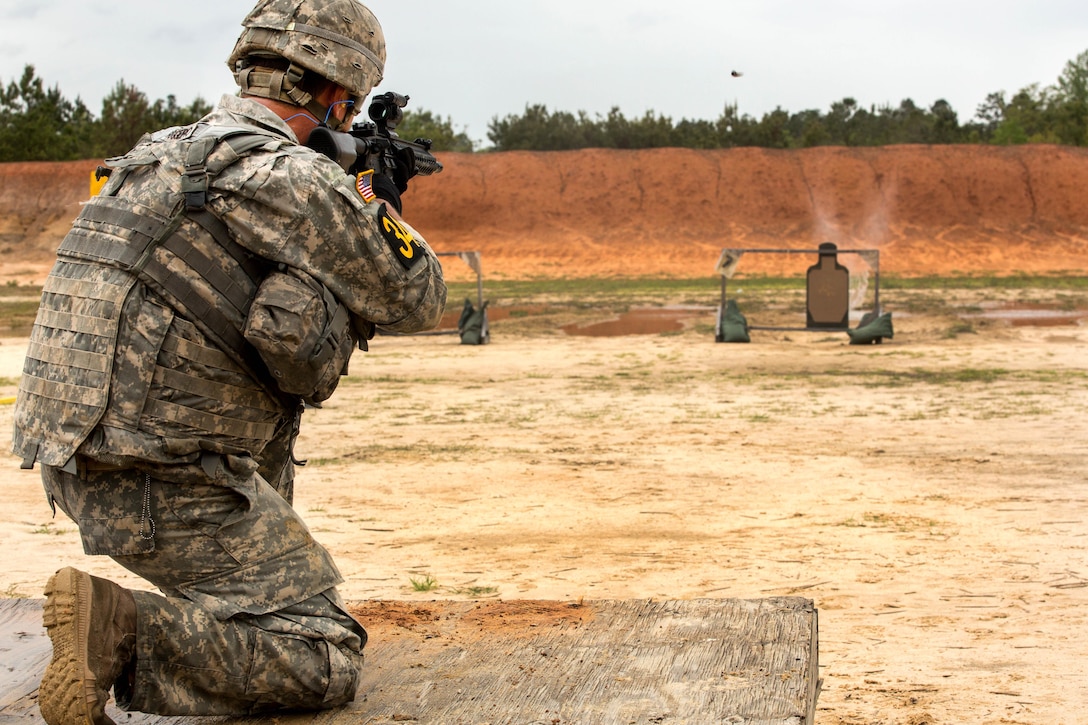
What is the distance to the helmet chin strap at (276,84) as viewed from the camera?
114 inches

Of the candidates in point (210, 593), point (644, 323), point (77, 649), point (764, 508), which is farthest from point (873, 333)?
point (77, 649)

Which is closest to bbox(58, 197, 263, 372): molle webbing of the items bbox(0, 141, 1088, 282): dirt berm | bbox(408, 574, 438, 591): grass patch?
bbox(408, 574, 438, 591): grass patch

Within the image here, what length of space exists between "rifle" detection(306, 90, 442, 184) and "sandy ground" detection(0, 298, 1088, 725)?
2.11 metres

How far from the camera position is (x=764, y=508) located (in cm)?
651

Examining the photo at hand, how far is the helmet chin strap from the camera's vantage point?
2885 mm

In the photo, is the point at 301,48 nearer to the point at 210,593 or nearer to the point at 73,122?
the point at 210,593

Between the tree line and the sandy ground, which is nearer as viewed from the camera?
the sandy ground

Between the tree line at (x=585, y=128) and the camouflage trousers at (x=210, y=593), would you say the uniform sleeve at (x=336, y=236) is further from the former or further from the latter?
the tree line at (x=585, y=128)

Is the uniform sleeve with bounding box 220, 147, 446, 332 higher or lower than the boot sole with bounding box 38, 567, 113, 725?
higher

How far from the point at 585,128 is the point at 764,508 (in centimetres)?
4793

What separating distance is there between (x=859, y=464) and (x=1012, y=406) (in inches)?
116

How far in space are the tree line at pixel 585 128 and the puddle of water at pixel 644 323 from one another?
24202 millimetres

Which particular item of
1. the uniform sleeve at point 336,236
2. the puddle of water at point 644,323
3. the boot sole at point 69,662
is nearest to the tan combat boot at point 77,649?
the boot sole at point 69,662

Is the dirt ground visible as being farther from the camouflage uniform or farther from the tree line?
the tree line
